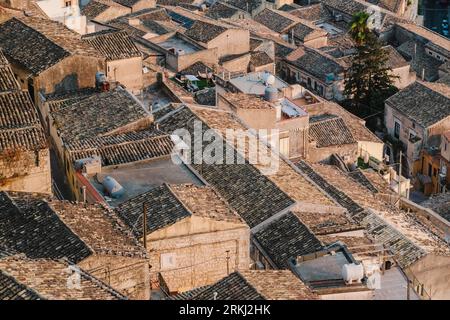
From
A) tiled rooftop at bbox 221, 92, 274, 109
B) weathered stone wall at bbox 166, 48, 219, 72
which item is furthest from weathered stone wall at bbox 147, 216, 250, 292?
weathered stone wall at bbox 166, 48, 219, 72

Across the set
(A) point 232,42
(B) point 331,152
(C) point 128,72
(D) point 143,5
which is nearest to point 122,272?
(C) point 128,72

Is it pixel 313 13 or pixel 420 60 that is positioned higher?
pixel 420 60

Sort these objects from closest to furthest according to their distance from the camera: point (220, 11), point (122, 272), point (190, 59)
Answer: point (122, 272), point (190, 59), point (220, 11)

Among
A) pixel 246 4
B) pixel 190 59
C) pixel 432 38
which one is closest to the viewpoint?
pixel 190 59

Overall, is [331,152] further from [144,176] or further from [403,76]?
[403,76]

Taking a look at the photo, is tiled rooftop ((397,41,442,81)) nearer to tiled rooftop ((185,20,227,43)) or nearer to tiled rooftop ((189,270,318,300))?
tiled rooftop ((185,20,227,43))

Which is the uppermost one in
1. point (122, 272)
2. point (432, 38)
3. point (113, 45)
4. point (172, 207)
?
point (122, 272)

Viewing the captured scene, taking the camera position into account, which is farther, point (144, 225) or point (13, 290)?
point (144, 225)

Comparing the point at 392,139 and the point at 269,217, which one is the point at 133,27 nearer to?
the point at 392,139
